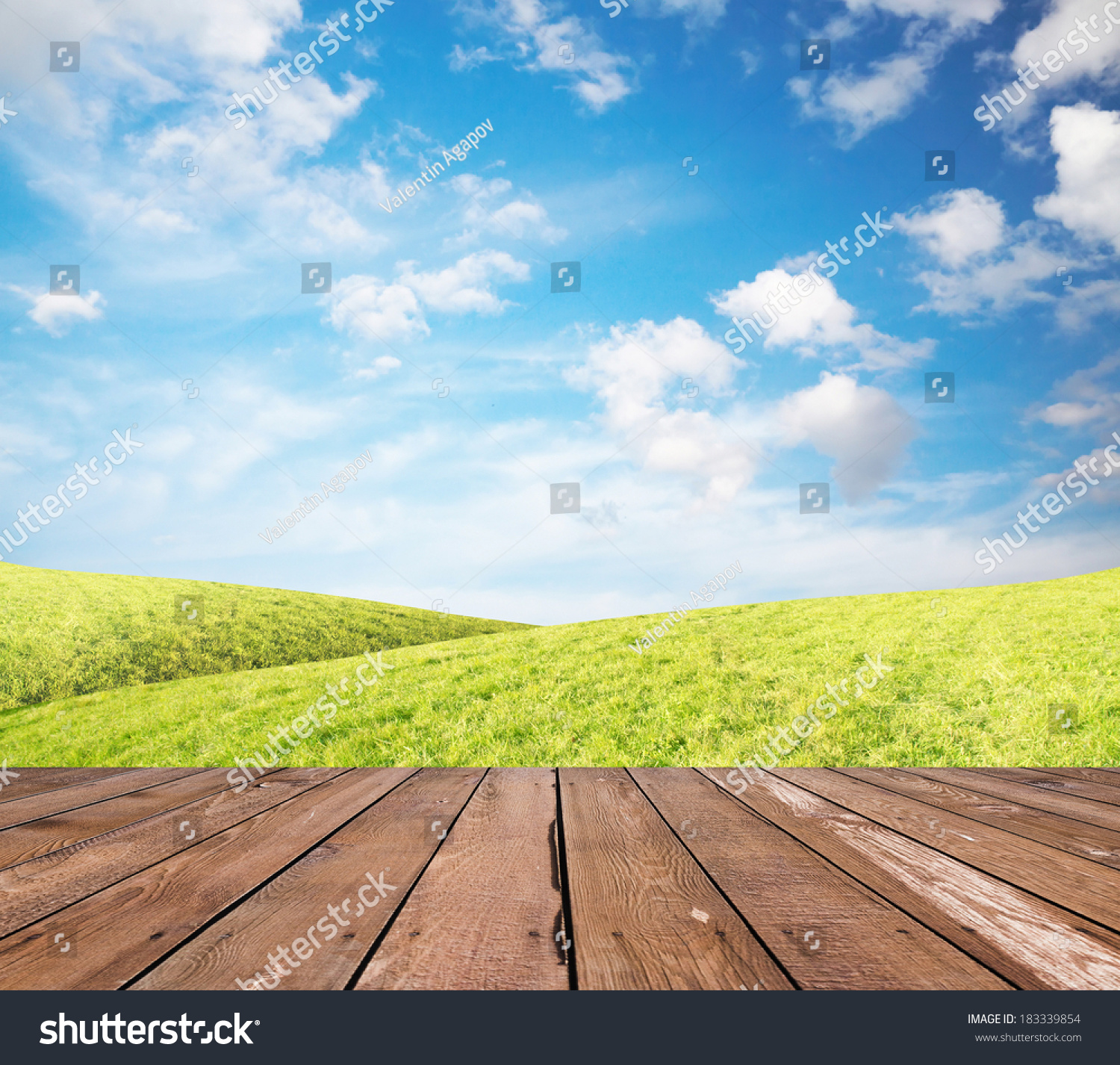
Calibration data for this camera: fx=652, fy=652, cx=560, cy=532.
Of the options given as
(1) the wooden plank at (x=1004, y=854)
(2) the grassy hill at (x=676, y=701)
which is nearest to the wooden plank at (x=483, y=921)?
(1) the wooden plank at (x=1004, y=854)

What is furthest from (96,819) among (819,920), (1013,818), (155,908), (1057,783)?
(1057,783)

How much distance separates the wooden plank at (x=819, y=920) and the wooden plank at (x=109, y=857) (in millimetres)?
1622

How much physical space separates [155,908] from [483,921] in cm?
79

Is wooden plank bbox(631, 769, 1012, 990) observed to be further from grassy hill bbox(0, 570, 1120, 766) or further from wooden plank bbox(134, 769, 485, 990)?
grassy hill bbox(0, 570, 1120, 766)

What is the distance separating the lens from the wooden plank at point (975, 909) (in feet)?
4.15

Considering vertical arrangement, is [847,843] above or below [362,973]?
below

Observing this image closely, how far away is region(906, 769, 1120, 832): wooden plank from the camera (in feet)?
8.23

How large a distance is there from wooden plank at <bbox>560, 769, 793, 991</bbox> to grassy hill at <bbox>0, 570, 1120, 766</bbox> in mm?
4200

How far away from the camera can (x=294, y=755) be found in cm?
672
